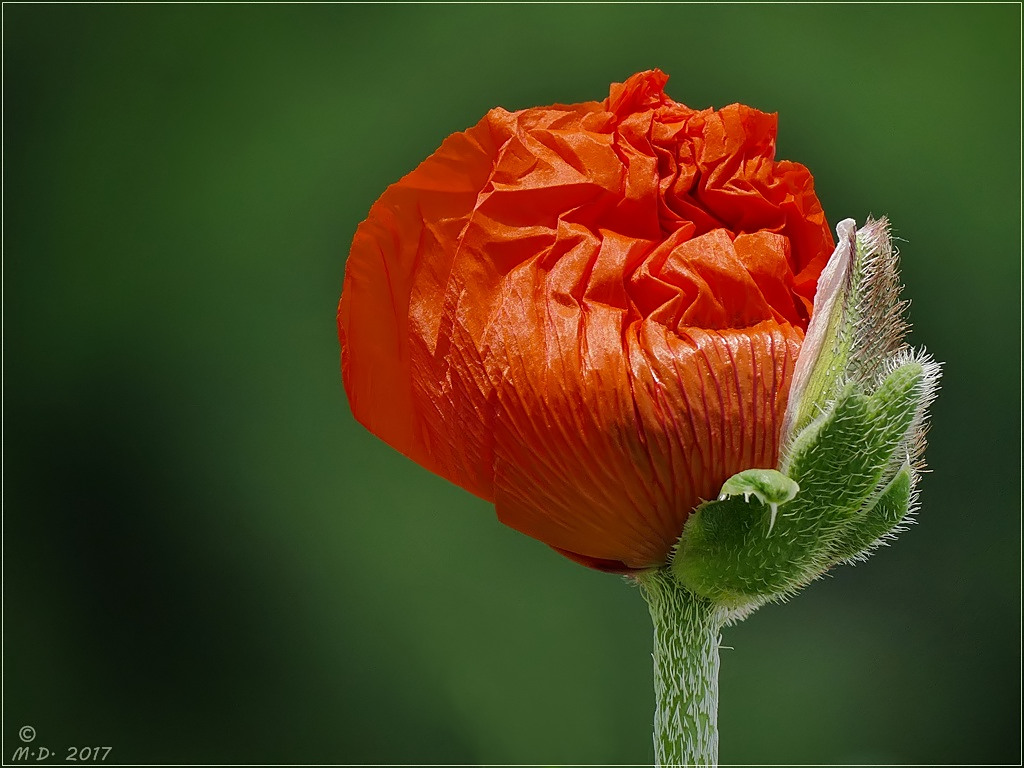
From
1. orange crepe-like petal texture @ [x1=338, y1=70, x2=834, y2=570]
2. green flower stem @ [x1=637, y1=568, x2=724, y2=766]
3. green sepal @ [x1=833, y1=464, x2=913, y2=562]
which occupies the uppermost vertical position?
orange crepe-like petal texture @ [x1=338, y1=70, x2=834, y2=570]

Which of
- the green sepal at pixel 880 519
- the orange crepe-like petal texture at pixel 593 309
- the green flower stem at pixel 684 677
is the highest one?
the orange crepe-like petal texture at pixel 593 309

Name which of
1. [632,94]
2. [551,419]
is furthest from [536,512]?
[632,94]

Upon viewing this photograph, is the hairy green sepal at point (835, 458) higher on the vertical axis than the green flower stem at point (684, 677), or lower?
higher

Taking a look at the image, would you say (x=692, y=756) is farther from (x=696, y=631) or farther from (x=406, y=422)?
(x=406, y=422)

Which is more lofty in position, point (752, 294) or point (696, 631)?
point (752, 294)

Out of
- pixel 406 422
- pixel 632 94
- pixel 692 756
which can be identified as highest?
pixel 632 94
